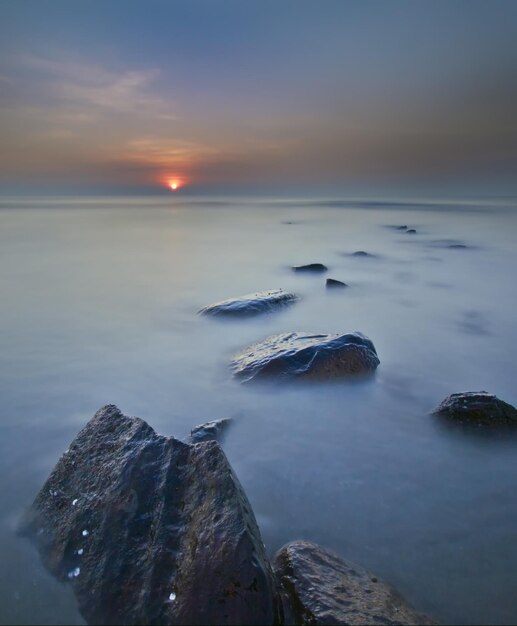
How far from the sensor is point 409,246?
21516 millimetres

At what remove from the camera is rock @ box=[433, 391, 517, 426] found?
429cm

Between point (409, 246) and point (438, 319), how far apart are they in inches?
537

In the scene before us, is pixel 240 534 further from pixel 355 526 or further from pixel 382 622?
pixel 355 526

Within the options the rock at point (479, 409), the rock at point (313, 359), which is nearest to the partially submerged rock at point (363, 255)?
the rock at point (313, 359)

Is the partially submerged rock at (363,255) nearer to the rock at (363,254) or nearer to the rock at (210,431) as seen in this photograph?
the rock at (363,254)

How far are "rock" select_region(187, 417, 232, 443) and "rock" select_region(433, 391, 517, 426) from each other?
216 cm

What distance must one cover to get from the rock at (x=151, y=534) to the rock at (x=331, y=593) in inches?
6.8

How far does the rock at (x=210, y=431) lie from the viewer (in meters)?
4.06

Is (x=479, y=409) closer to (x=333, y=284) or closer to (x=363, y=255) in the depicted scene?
(x=333, y=284)

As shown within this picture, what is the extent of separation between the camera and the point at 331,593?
7.69 ft

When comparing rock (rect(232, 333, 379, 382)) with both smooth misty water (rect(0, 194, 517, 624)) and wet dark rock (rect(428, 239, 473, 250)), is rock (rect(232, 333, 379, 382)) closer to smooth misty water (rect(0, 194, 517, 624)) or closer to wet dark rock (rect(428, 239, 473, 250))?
smooth misty water (rect(0, 194, 517, 624))

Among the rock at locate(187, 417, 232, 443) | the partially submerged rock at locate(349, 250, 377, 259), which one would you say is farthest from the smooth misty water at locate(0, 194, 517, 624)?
the partially submerged rock at locate(349, 250, 377, 259)

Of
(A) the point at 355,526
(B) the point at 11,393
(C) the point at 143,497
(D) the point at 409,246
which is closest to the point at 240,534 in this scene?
(C) the point at 143,497

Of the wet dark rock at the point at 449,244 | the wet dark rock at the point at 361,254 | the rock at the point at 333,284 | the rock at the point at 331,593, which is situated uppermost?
the rock at the point at 331,593
